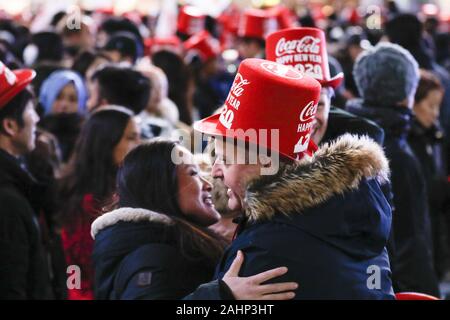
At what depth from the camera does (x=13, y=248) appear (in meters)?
3.59

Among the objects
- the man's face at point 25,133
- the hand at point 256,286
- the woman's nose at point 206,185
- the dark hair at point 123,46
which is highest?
the dark hair at point 123,46

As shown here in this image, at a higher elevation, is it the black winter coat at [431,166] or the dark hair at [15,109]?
the dark hair at [15,109]

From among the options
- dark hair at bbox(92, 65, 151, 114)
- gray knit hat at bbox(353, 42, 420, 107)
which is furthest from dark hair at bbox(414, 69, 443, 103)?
dark hair at bbox(92, 65, 151, 114)

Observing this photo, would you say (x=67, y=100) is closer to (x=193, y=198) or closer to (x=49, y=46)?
(x=49, y=46)

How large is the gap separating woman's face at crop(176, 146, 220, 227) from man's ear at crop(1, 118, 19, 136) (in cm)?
113

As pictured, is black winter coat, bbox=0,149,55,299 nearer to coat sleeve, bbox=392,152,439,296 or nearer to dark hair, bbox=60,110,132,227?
dark hair, bbox=60,110,132,227

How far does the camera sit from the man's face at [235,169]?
8.18ft

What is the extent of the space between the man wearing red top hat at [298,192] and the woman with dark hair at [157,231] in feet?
1.28

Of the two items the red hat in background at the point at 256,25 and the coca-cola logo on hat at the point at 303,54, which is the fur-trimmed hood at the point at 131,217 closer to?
the coca-cola logo on hat at the point at 303,54

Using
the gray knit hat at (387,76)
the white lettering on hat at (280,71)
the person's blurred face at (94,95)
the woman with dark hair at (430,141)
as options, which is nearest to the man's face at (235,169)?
the white lettering on hat at (280,71)

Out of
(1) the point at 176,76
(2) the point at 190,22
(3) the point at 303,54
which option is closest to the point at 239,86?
(3) the point at 303,54

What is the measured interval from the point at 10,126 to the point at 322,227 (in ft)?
7.01
